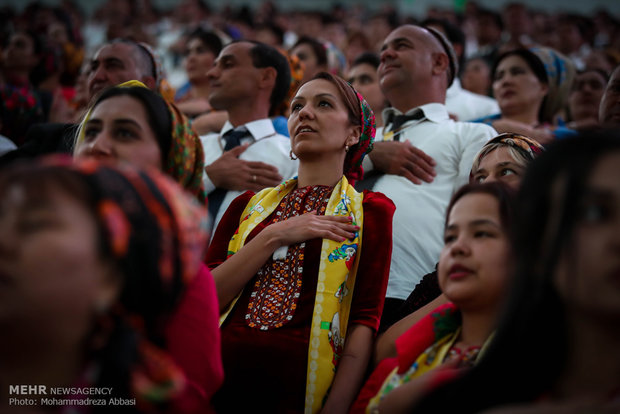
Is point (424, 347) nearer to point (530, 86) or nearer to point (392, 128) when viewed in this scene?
point (392, 128)

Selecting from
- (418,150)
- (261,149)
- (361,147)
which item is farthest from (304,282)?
(261,149)

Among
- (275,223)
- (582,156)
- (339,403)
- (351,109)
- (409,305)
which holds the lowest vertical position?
(339,403)

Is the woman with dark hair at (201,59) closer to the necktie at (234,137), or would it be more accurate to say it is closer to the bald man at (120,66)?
the bald man at (120,66)

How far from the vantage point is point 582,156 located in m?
1.34

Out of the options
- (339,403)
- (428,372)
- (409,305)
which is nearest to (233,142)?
(409,305)

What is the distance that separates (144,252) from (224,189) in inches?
83.7

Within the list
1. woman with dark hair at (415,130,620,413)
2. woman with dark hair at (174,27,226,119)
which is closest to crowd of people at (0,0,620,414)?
woman with dark hair at (415,130,620,413)

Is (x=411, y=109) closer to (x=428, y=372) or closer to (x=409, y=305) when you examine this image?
(x=409, y=305)

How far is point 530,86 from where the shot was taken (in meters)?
4.04

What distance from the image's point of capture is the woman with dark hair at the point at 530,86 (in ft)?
13.1

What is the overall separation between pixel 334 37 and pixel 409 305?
6.24 metres

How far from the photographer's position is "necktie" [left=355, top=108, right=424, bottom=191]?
10.7ft

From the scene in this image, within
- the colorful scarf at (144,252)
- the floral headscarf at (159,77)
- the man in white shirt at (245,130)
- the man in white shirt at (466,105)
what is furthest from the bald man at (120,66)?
the colorful scarf at (144,252)

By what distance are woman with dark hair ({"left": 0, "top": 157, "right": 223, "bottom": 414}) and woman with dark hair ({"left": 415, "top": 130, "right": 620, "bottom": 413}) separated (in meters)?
0.60
